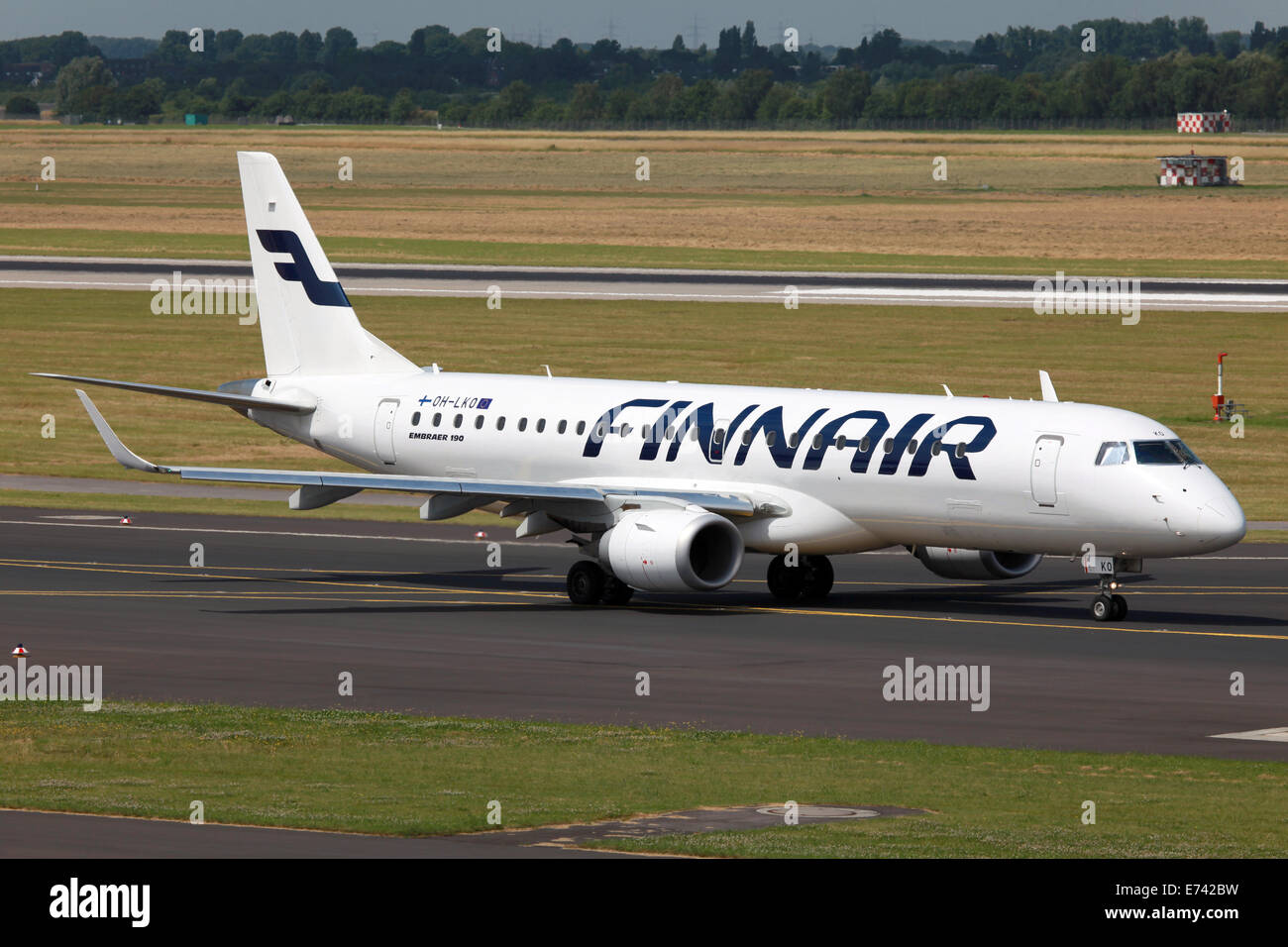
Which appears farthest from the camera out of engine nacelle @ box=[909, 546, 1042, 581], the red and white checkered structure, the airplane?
the red and white checkered structure

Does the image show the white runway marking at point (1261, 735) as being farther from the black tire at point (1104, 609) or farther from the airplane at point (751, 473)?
the black tire at point (1104, 609)

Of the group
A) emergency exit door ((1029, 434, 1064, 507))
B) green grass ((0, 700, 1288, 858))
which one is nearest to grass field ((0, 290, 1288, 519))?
emergency exit door ((1029, 434, 1064, 507))

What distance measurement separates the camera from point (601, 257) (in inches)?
4791

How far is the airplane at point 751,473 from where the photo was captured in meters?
39.0

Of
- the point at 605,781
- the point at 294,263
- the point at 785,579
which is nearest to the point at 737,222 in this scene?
the point at 294,263

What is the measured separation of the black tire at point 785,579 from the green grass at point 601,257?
221 ft

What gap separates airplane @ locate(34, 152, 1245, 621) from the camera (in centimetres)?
3903

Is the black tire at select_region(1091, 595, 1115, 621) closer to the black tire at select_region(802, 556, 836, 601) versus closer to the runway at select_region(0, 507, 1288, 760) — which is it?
the runway at select_region(0, 507, 1288, 760)

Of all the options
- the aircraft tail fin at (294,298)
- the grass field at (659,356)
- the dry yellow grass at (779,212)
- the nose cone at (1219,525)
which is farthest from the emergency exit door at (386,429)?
the dry yellow grass at (779,212)

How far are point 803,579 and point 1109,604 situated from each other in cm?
628

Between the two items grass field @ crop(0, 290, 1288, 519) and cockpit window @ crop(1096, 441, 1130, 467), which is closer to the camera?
cockpit window @ crop(1096, 441, 1130, 467)

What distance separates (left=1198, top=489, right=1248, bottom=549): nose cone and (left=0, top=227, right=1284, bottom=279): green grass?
231 ft

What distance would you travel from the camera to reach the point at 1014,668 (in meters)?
34.5

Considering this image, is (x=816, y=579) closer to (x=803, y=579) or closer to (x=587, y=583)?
(x=803, y=579)
